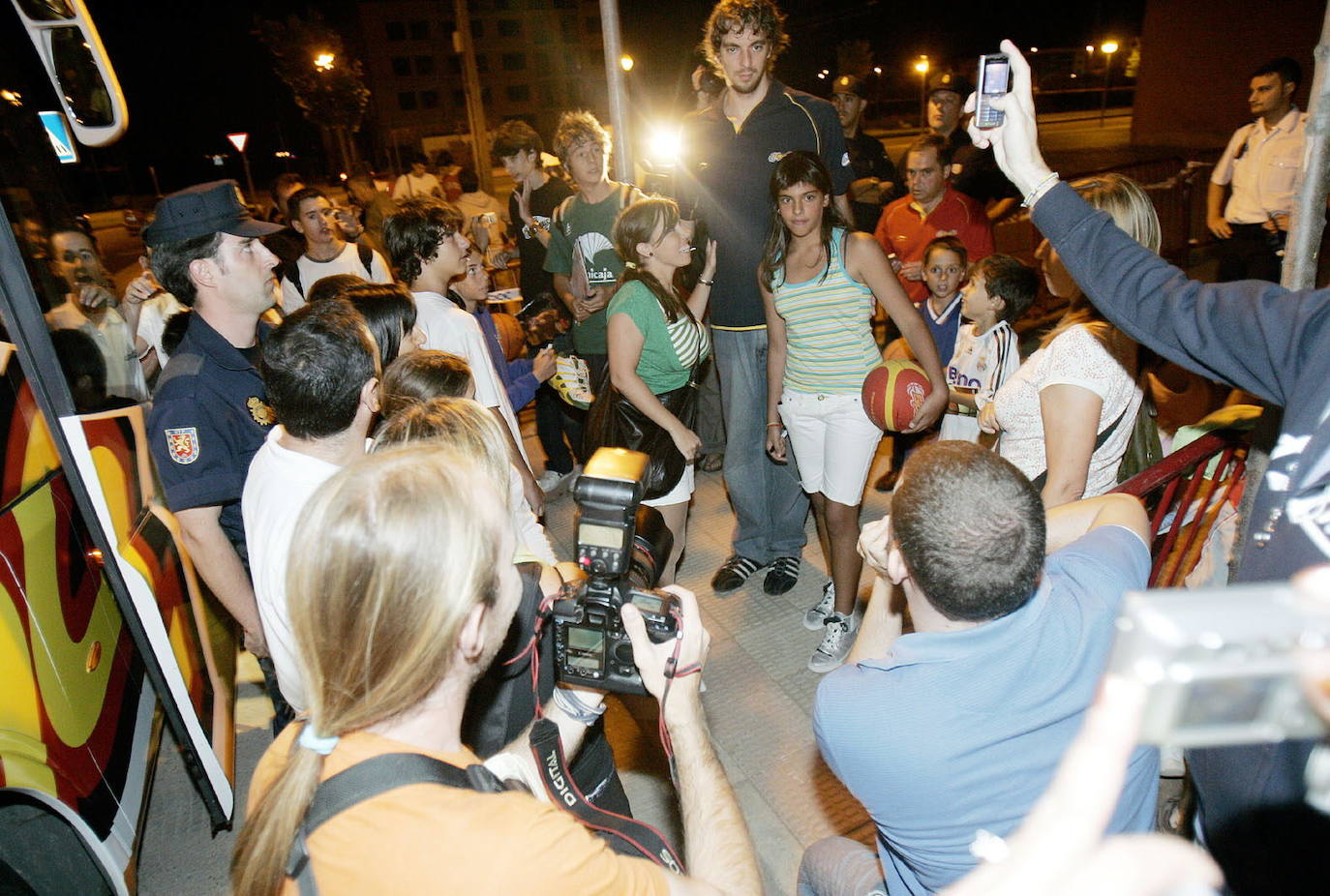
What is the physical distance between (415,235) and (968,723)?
3.25 meters

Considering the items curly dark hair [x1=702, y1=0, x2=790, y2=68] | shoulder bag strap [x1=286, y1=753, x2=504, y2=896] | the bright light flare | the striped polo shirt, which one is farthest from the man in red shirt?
shoulder bag strap [x1=286, y1=753, x2=504, y2=896]

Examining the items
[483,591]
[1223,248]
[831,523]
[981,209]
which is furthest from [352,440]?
[1223,248]

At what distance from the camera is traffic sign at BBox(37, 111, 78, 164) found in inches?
112


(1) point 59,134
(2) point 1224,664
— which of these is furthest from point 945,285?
(2) point 1224,664

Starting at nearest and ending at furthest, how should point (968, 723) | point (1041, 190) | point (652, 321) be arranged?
1. point (968, 723)
2. point (1041, 190)
3. point (652, 321)

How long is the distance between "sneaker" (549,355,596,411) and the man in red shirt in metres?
2.37

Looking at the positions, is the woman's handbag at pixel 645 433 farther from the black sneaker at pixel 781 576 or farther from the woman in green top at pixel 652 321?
the black sneaker at pixel 781 576

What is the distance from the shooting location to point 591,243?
5078 mm

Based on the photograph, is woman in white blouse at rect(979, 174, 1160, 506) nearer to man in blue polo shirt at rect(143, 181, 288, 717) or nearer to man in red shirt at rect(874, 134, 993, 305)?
man in red shirt at rect(874, 134, 993, 305)

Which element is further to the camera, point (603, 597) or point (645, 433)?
point (645, 433)

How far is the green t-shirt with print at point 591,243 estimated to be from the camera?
504 centimetres

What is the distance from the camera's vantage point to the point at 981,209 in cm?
542

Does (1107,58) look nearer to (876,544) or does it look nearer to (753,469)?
(753,469)

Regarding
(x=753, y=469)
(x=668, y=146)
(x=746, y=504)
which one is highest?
(x=668, y=146)
